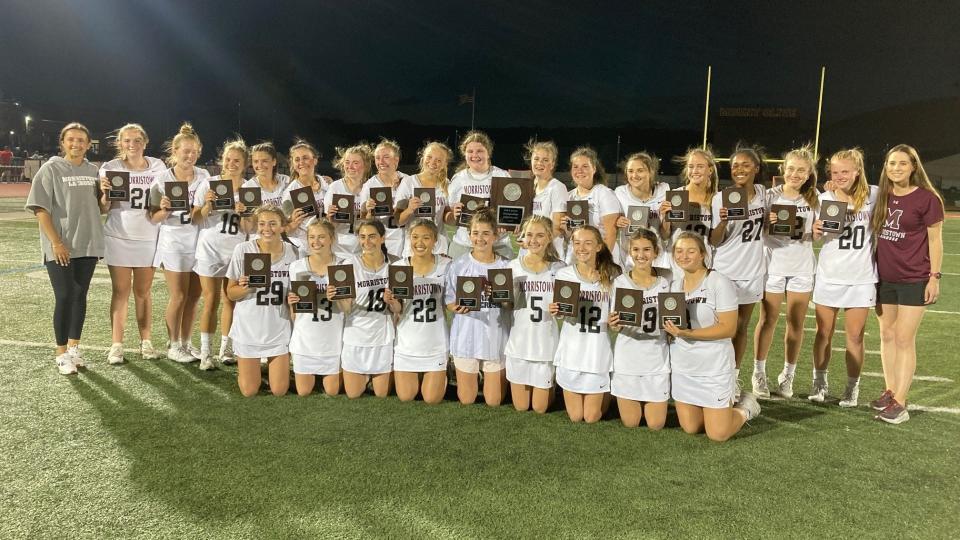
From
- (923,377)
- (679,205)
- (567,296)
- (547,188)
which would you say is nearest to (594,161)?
(547,188)

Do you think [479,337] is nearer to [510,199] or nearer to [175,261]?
[510,199]

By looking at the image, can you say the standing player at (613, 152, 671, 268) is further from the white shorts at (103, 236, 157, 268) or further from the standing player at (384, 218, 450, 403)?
the white shorts at (103, 236, 157, 268)

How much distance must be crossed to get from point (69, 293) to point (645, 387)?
3.93 m

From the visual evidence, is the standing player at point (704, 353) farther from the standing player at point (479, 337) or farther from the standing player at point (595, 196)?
the standing player at point (479, 337)

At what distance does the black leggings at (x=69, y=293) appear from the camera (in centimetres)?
443

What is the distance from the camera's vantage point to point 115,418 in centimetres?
368

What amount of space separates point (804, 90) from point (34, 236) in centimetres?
4611

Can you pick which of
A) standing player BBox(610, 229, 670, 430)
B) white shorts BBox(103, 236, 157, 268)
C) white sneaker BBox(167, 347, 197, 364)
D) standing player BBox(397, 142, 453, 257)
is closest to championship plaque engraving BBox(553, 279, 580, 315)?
standing player BBox(610, 229, 670, 430)

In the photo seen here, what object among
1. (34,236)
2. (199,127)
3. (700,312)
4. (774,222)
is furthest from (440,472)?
(199,127)

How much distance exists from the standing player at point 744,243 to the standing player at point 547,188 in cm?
104

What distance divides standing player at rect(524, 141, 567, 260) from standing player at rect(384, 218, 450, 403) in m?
0.91

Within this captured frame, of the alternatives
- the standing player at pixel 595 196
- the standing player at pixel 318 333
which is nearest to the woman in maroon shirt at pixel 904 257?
the standing player at pixel 595 196

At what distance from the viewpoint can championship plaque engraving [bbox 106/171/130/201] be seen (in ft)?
A: 14.8

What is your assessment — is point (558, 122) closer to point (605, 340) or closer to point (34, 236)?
point (34, 236)
